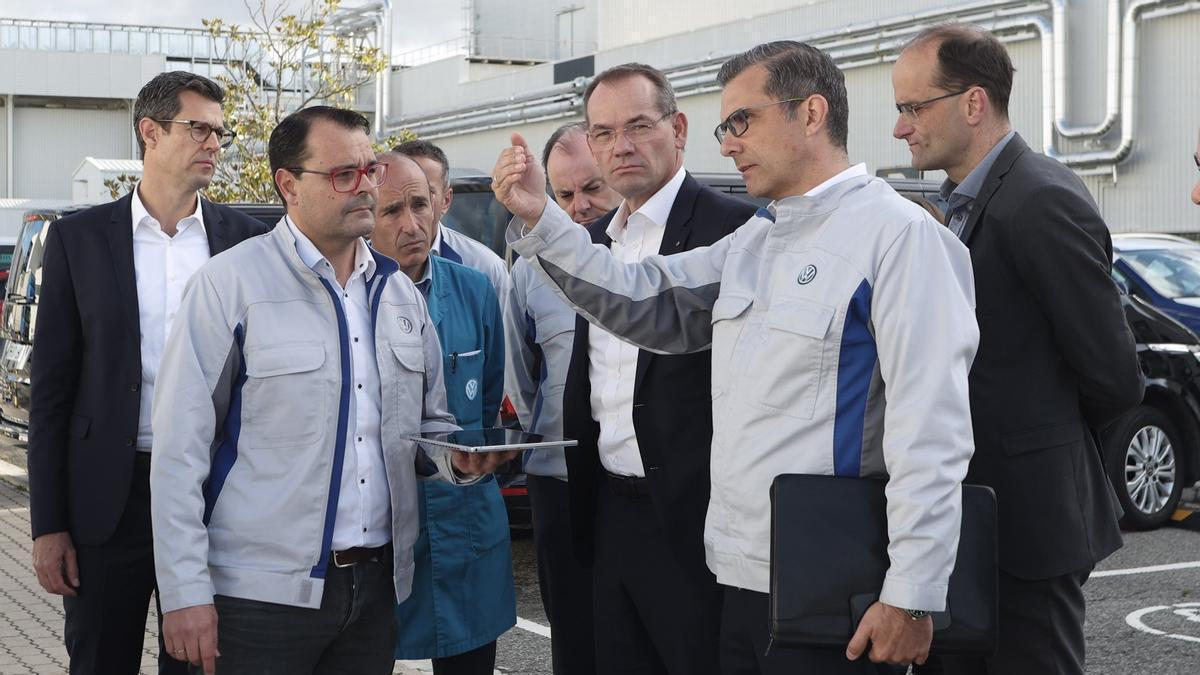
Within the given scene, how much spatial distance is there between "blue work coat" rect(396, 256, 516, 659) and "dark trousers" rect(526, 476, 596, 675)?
182mm

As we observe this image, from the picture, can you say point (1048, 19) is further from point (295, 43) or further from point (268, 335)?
point (268, 335)

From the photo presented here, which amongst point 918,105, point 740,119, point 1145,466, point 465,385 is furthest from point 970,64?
point 1145,466

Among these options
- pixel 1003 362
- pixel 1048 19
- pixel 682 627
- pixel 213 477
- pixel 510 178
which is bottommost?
pixel 682 627

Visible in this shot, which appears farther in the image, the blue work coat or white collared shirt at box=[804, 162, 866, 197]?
the blue work coat

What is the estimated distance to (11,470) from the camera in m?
13.7

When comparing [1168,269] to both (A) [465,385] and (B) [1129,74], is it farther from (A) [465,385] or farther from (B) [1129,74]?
(B) [1129,74]

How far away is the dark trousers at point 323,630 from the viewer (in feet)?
11.2

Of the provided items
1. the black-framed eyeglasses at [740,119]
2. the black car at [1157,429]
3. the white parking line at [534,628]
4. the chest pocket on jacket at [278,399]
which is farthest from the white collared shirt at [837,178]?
the black car at [1157,429]

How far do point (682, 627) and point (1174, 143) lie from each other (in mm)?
18157

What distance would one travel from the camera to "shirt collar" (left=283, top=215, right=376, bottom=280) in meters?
3.58

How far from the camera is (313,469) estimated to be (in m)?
3.45

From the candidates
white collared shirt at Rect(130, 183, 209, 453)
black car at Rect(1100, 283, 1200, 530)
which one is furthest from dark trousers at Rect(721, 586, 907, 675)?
black car at Rect(1100, 283, 1200, 530)

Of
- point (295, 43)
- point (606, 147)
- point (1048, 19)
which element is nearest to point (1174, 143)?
point (1048, 19)

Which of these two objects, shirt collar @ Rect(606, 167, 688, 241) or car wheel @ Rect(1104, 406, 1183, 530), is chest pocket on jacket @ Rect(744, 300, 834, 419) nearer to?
shirt collar @ Rect(606, 167, 688, 241)
